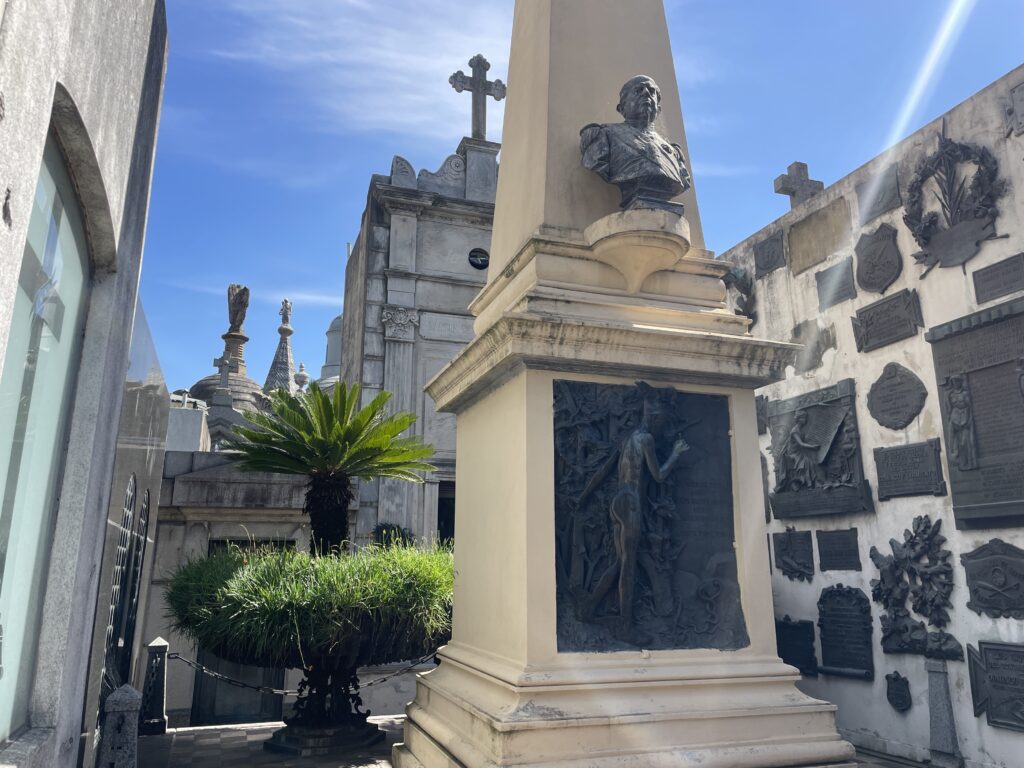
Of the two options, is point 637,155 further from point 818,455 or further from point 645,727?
point 818,455

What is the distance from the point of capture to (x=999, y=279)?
7.44 meters

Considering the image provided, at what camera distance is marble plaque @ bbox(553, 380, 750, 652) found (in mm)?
4574

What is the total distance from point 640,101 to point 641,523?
10.0 ft

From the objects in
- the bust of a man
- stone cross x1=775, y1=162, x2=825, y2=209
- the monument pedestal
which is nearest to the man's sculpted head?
the bust of a man

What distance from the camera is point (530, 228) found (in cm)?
574

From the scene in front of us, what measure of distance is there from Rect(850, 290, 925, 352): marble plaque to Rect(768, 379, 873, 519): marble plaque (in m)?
0.57

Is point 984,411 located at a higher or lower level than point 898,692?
higher

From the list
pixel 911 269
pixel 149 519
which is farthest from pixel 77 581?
pixel 911 269

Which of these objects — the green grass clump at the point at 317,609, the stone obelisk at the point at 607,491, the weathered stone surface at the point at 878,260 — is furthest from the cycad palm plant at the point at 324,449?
the weathered stone surface at the point at 878,260

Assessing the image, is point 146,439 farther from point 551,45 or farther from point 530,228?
point 551,45

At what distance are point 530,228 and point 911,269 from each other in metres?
5.18

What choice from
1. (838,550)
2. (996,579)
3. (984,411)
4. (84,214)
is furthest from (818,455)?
(84,214)

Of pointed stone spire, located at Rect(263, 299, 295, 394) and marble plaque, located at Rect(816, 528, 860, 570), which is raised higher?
pointed stone spire, located at Rect(263, 299, 295, 394)

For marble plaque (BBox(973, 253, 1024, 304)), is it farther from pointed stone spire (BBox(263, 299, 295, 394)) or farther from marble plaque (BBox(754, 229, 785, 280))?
pointed stone spire (BBox(263, 299, 295, 394))
